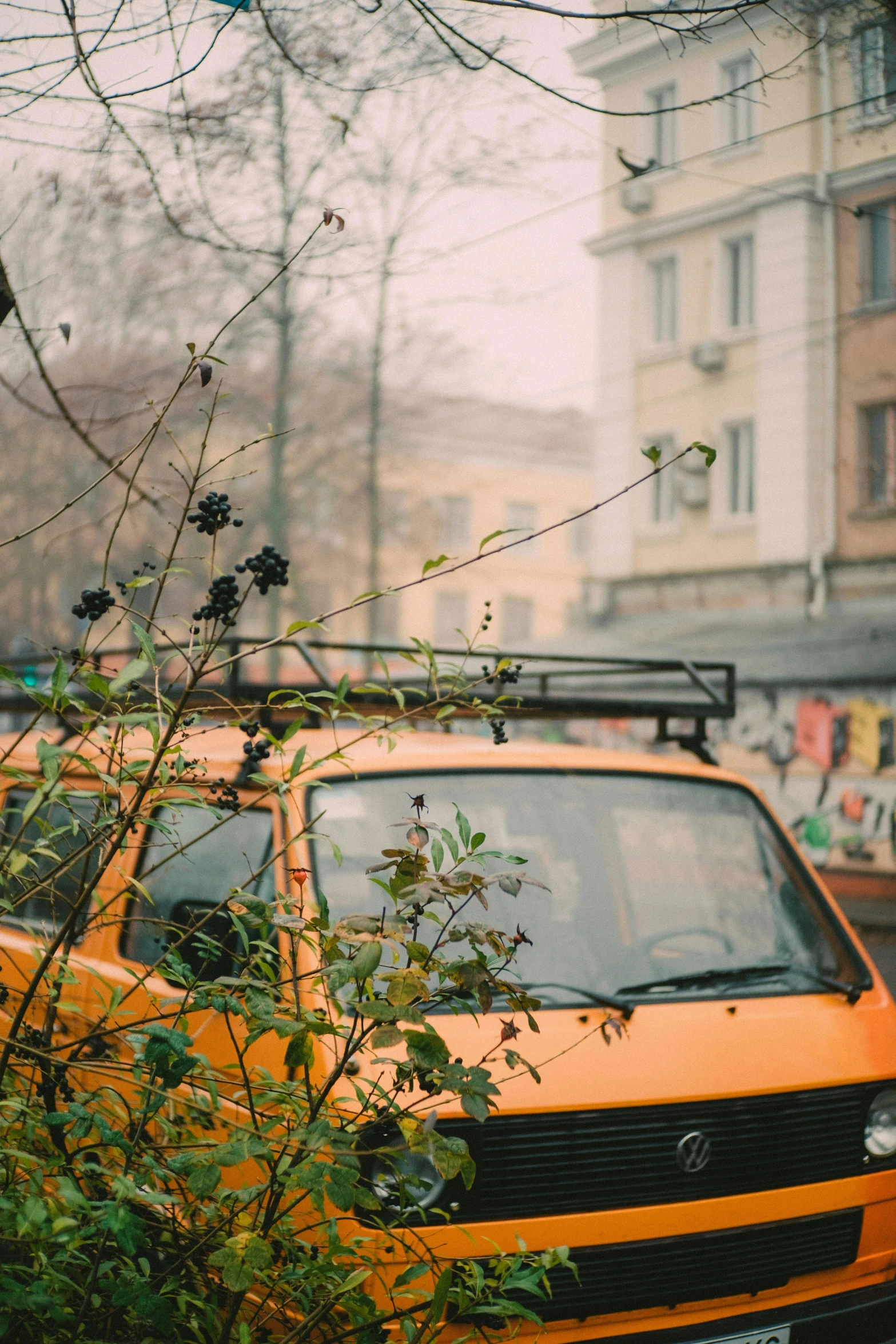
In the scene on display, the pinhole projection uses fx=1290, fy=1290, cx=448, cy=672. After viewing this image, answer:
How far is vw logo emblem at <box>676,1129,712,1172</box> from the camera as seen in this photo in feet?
9.84

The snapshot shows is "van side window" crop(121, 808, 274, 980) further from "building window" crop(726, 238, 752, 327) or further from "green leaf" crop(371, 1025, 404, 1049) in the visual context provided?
"building window" crop(726, 238, 752, 327)

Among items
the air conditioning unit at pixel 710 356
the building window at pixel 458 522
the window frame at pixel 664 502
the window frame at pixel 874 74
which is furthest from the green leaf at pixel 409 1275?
the building window at pixel 458 522

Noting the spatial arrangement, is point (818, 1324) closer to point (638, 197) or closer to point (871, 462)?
point (871, 462)

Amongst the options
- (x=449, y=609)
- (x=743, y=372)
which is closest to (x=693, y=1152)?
(x=743, y=372)

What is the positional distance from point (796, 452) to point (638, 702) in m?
17.5

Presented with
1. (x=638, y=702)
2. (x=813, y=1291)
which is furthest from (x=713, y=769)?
(x=813, y=1291)

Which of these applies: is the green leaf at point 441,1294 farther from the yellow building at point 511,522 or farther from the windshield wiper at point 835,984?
the yellow building at point 511,522

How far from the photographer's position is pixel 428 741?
13.6 feet

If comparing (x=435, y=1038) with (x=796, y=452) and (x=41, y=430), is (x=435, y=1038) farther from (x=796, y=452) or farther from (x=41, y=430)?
(x=796, y=452)

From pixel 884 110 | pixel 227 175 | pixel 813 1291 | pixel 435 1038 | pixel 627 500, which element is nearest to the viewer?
pixel 435 1038

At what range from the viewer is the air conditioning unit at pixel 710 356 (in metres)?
22.0

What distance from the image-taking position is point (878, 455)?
20.0m

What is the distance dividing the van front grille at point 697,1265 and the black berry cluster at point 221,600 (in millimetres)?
1714

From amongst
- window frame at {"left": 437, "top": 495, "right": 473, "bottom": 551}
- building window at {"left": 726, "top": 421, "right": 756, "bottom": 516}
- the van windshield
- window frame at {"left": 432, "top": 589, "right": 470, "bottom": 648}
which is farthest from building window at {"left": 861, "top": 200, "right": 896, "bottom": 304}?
window frame at {"left": 432, "top": 589, "right": 470, "bottom": 648}
